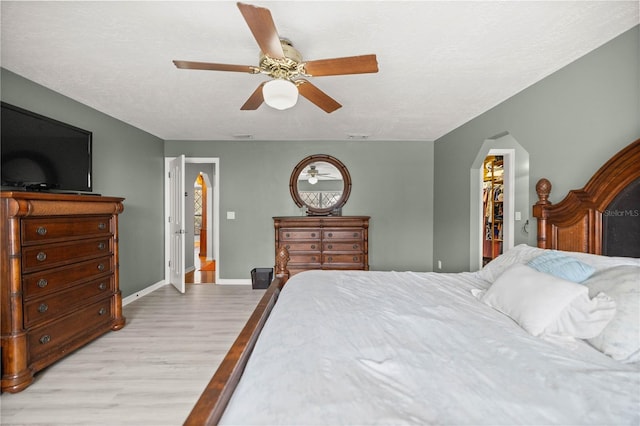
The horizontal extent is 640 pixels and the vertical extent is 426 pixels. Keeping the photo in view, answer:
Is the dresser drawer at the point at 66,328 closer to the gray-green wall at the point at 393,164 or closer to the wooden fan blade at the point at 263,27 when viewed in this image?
the gray-green wall at the point at 393,164

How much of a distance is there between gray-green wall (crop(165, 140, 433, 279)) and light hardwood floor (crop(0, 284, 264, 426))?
5.23 feet

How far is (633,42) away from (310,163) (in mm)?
3611

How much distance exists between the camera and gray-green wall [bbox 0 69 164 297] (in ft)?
8.48

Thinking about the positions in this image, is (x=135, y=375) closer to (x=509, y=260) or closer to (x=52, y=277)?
(x=52, y=277)

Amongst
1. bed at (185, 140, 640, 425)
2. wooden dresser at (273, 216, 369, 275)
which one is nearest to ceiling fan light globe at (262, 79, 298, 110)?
bed at (185, 140, 640, 425)

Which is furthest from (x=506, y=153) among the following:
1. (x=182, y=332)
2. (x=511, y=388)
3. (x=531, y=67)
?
(x=182, y=332)

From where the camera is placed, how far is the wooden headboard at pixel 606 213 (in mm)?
1613

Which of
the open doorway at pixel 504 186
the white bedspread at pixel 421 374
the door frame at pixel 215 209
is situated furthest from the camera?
the door frame at pixel 215 209

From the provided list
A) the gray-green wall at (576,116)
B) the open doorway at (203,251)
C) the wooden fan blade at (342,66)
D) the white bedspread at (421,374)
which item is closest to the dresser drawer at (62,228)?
the white bedspread at (421,374)

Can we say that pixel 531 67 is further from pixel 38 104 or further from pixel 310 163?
pixel 38 104

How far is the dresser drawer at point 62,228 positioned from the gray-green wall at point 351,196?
2.10 meters

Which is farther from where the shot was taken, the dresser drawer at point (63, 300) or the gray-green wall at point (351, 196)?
the gray-green wall at point (351, 196)

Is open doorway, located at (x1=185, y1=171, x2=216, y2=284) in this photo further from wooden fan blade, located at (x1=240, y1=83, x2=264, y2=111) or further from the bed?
the bed

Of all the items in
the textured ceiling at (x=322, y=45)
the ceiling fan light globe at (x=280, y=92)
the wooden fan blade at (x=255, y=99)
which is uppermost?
the textured ceiling at (x=322, y=45)
